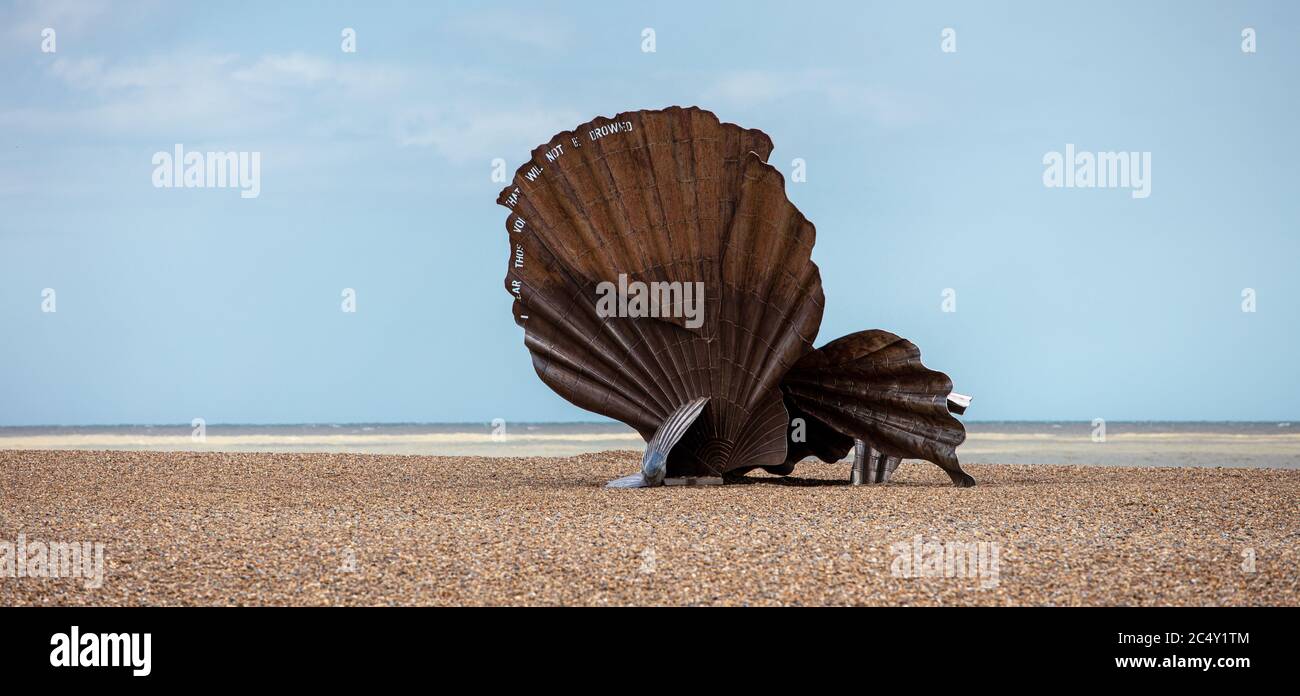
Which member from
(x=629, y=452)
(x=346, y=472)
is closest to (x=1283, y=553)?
(x=346, y=472)

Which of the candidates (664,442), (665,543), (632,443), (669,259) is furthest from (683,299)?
(632,443)

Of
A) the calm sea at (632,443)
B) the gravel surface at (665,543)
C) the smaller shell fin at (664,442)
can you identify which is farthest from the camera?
the calm sea at (632,443)

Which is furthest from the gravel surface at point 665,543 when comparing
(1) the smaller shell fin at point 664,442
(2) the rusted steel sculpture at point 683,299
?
(2) the rusted steel sculpture at point 683,299

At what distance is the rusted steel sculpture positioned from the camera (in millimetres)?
11344

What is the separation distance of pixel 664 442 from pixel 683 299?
4.40 ft

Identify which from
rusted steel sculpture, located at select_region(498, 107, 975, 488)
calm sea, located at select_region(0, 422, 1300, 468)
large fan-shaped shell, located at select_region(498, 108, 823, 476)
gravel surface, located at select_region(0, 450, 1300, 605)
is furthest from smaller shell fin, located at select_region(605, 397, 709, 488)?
calm sea, located at select_region(0, 422, 1300, 468)

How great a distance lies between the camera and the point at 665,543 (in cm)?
716

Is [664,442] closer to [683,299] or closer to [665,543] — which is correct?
[683,299]

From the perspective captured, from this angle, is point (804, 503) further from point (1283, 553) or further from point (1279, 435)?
point (1279, 435)

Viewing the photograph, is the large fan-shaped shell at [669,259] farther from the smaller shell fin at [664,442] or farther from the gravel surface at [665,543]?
the gravel surface at [665,543]

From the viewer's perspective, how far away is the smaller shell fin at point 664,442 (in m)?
11.3

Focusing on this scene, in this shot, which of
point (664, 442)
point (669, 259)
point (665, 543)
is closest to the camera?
point (665, 543)

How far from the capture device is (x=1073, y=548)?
279 inches

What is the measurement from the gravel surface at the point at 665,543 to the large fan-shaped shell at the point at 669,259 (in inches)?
43.1
